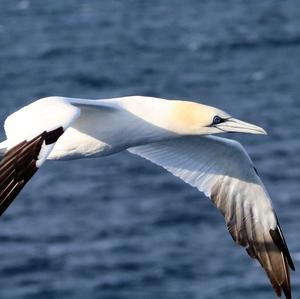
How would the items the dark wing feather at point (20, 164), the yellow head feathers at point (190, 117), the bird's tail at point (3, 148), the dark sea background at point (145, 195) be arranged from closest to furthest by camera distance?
the dark wing feather at point (20, 164), the bird's tail at point (3, 148), the yellow head feathers at point (190, 117), the dark sea background at point (145, 195)

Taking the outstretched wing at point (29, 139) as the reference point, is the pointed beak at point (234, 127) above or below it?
below

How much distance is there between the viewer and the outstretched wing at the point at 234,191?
660 inches

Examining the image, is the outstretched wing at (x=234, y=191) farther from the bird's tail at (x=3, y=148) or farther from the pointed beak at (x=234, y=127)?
the bird's tail at (x=3, y=148)

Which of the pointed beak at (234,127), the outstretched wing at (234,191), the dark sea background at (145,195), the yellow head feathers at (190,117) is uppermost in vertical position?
the yellow head feathers at (190,117)

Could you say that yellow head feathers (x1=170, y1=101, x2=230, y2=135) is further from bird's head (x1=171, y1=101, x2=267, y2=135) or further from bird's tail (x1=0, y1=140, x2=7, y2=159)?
bird's tail (x1=0, y1=140, x2=7, y2=159)

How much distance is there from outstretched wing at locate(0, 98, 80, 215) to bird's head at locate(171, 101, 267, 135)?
1477mm

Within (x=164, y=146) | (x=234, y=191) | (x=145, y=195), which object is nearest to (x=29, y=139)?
(x=164, y=146)

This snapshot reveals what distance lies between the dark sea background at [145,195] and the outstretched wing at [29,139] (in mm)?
21116

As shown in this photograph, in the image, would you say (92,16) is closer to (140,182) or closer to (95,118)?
(140,182)

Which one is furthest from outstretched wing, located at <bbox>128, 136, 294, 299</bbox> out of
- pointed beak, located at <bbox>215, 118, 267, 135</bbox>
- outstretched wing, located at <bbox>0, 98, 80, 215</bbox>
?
outstretched wing, located at <bbox>0, 98, 80, 215</bbox>

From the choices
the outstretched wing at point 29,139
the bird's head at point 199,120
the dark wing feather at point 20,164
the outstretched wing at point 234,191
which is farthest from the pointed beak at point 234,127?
the dark wing feather at point 20,164

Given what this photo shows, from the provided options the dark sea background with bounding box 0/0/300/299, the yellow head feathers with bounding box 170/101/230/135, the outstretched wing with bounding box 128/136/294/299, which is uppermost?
the yellow head feathers with bounding box 170/101/230/135

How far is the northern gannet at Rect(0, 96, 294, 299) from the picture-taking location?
13.4 metres

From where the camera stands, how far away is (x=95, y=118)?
14961mm
